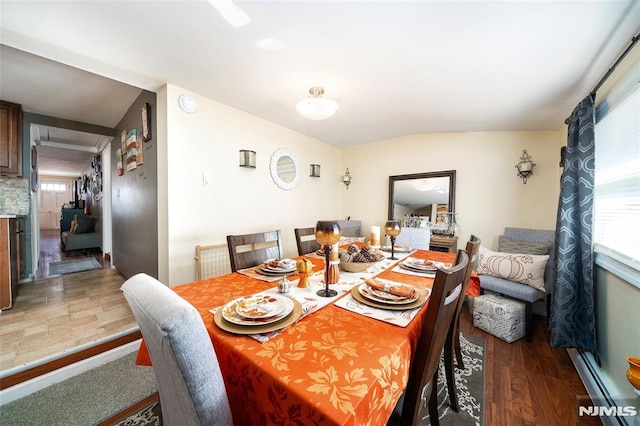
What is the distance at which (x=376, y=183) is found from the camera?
381 centimetres

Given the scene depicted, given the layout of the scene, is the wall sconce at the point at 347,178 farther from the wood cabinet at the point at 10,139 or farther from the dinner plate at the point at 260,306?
the wood cabinet at the point at 10,139

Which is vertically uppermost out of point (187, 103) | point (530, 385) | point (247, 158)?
point (187, 103)

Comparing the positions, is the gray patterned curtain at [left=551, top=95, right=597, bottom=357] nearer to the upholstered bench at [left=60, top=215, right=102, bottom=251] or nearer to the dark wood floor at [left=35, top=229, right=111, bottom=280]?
the dark wood floor at [left=35, top=229, right=111, bottom=280]

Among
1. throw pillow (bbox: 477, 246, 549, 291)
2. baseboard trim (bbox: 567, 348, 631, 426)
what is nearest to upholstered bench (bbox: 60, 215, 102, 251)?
throw pillow (bbox: 477, 246, 549, 291)

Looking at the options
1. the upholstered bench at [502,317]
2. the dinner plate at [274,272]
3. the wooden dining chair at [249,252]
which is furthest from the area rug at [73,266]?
the upholstered bench at [502,317]

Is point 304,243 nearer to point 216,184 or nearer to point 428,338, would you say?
point 216,184

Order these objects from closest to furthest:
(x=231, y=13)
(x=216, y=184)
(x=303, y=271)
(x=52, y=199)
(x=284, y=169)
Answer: (x=303, y=271)
(x=231, y=13)
(x=216, y=184)
(x=284, y=169)
(x=52, y=199)

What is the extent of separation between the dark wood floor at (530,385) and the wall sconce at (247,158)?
2713mm

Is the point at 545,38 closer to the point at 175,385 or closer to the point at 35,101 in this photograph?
the point at 175,385

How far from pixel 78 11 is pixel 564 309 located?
142 inches

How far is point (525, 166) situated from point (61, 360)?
15.0 ft

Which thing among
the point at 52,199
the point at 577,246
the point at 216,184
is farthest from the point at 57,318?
the point at 52,199

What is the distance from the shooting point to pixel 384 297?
0.92m

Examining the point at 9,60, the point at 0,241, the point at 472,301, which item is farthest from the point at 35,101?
the point at 472,301
